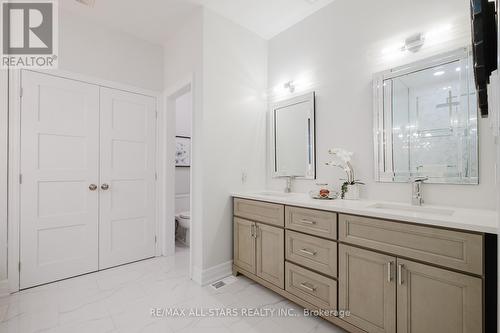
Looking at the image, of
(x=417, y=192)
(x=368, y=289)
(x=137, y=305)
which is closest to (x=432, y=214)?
(x=417, y=192)

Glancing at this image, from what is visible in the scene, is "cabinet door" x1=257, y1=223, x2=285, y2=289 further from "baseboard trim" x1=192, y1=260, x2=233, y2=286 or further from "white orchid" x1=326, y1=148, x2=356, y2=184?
"white orchid" x1=326, y1=148, x2=356, y2=184

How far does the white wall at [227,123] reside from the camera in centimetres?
238

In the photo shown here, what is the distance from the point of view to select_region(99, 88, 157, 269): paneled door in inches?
106

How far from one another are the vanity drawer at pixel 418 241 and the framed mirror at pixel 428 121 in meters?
0.63

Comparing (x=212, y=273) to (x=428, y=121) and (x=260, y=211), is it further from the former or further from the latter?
(x=428, y=121)

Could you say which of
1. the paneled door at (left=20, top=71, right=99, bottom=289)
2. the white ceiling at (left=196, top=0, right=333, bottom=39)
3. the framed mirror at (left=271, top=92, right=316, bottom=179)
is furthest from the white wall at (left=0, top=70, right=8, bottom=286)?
the framed mirror at (left=271, top=92, right=316, bottom=179)

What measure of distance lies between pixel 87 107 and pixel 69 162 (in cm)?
63

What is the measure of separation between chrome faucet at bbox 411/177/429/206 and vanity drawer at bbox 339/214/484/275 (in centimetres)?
52

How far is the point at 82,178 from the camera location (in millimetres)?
2521

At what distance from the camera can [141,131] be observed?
2.96 meters

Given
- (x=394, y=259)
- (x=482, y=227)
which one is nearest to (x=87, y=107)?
(x=394, y=259)

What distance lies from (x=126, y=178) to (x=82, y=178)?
445mm

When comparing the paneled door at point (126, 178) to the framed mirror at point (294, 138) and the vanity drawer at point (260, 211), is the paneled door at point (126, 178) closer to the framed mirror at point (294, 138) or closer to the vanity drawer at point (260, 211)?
the vanity drawer at point (260, 211)

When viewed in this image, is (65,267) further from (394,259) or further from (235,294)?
(394,259)
